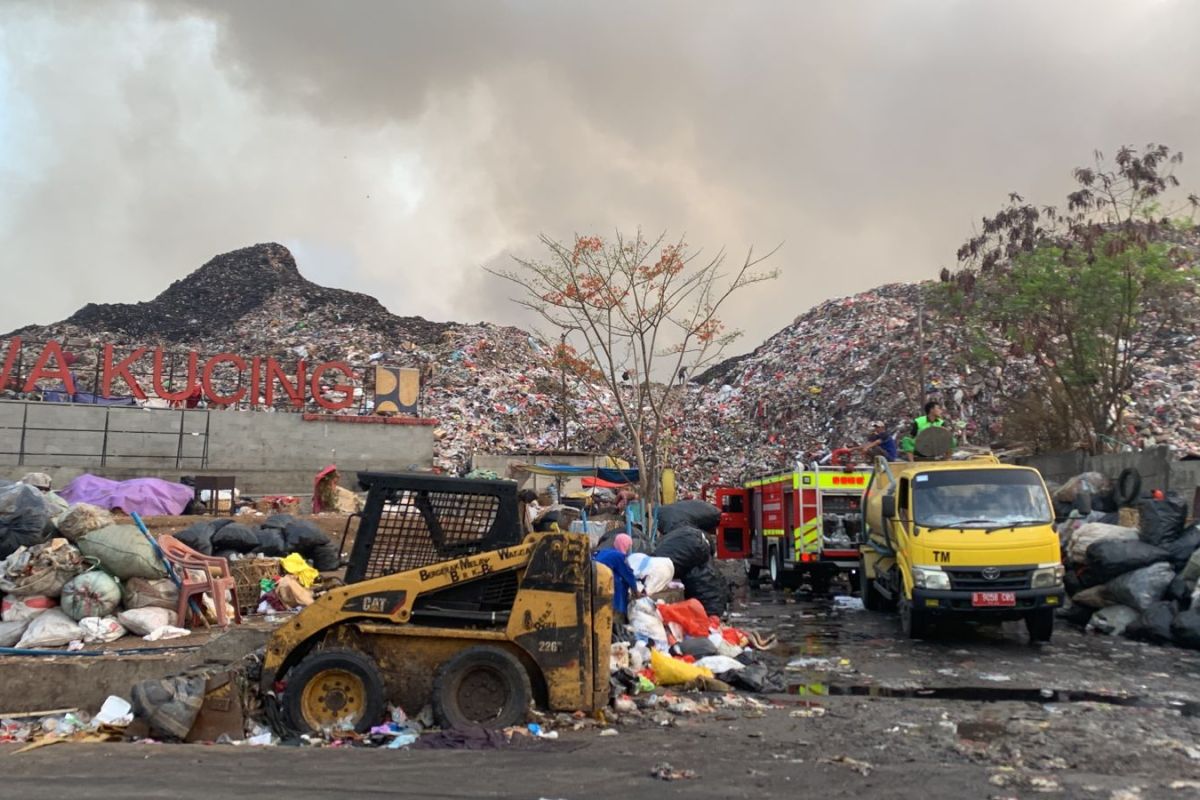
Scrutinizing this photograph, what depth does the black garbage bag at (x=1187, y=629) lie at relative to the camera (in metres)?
8.78

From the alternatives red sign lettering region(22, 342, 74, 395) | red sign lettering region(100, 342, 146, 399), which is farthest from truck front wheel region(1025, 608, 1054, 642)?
red sign lettering region(22, 342, 74, 395)

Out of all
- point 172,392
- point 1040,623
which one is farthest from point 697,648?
point 172,392

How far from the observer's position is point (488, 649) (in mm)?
5754

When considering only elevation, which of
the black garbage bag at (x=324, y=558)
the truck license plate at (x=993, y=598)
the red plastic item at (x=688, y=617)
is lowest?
the red plastic item at (x=688, y=617)

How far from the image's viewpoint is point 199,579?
8.43 meters

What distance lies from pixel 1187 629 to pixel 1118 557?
4.83 feet

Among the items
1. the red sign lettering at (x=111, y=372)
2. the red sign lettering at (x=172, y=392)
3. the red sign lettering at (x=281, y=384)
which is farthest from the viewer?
the red sign lettering at (x=281, y=384)

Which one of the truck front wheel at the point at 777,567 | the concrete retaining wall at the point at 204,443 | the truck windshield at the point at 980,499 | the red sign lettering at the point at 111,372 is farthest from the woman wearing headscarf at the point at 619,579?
the red sign lettering at the point at 111,372

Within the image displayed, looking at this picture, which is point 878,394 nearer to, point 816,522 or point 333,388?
point 816,522

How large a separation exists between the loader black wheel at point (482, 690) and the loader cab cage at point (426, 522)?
A: 0.75m

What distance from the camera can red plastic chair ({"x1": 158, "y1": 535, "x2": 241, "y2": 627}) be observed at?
8086 mm

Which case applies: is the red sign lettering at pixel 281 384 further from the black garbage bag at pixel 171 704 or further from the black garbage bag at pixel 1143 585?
the black garbage bag at pixel 1143 585

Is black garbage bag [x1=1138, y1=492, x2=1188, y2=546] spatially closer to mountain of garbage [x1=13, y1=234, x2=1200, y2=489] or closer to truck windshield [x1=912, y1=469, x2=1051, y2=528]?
truck windshield [x1=912, y1=469, x2=1051, y2=528]

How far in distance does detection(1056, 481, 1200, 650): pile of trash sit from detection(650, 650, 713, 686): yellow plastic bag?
5236 mm
